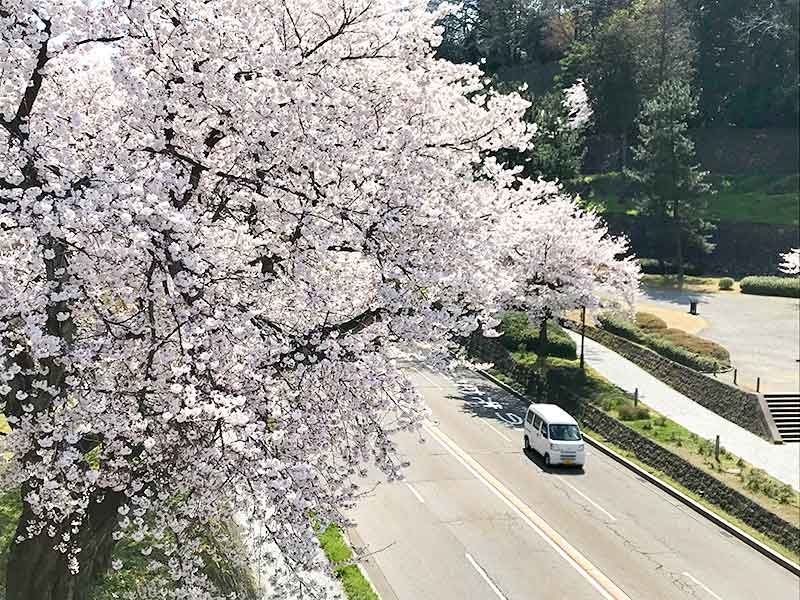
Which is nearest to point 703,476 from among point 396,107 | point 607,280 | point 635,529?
point 635,529

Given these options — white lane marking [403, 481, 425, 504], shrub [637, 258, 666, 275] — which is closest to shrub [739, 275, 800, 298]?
shrub [637, 258, 666, 275]

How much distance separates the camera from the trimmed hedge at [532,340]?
124 ft

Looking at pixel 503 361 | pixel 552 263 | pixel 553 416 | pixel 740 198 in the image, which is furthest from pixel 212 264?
pixel 740 198

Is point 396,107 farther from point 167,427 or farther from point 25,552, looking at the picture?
point 25,552

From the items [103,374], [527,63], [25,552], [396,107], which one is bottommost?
[25,552]

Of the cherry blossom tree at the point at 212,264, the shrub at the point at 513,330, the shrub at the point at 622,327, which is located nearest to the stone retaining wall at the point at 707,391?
the shrub at the point at 622,327

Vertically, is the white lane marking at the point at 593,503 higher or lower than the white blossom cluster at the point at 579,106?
lower

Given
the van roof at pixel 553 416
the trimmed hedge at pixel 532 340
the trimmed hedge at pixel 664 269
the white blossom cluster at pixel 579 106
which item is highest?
the white blossom cluster at pixel 579 106

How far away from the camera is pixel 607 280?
36.0 meters

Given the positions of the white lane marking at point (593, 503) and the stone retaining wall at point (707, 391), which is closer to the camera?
the white lane marking at point (593, 503)

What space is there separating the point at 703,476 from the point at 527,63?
73687mm

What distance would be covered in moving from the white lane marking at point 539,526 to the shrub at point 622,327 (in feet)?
50.9

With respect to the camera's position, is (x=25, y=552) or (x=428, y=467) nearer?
(x=25, y=552)

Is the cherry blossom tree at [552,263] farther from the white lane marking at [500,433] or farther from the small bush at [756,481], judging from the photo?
the small bush at [756,481]
